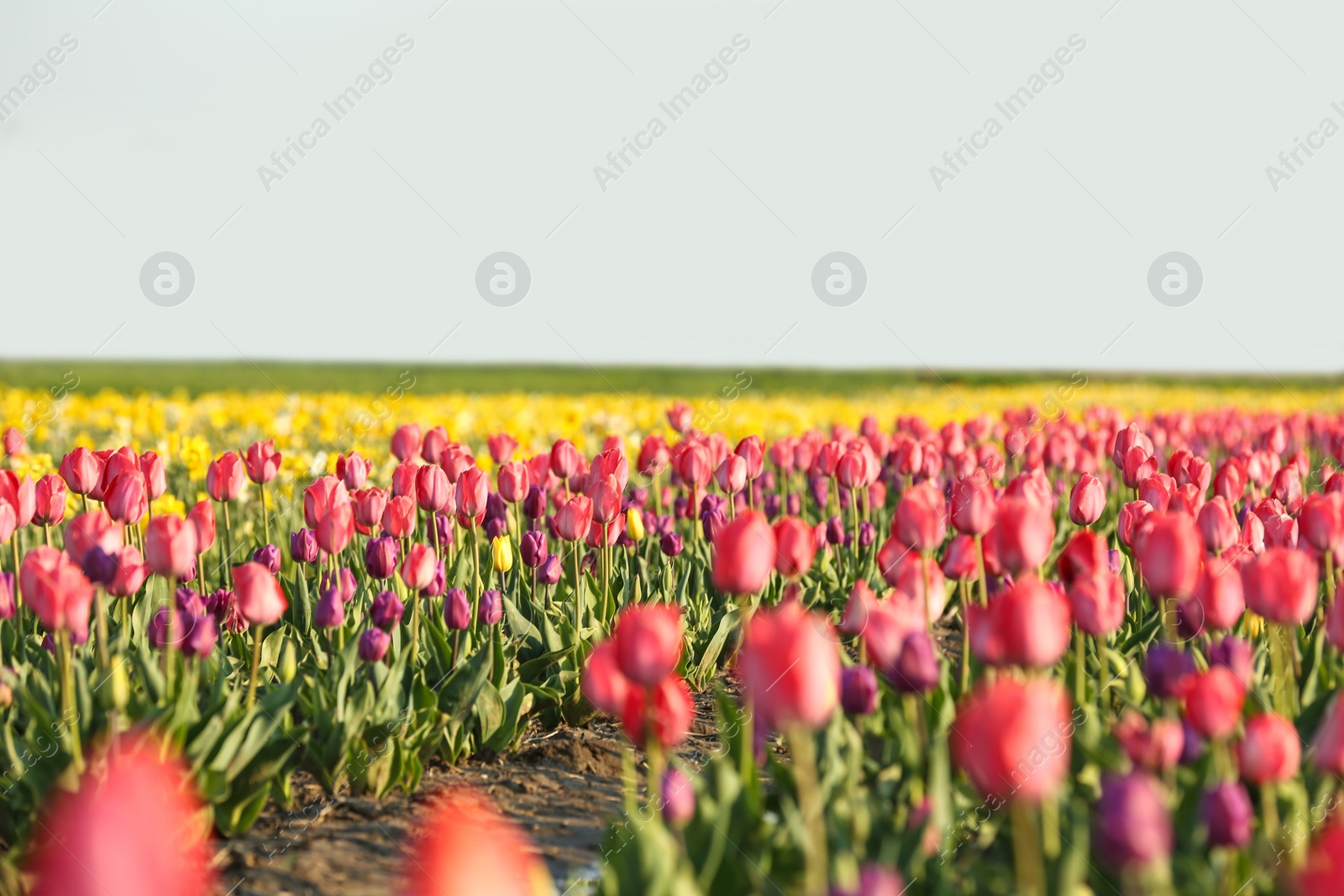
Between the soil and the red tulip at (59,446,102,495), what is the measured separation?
1.49 m

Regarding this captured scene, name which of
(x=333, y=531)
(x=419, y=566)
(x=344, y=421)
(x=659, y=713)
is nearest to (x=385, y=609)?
(x=419, y=566)

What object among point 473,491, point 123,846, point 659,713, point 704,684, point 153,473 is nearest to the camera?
point 123,846

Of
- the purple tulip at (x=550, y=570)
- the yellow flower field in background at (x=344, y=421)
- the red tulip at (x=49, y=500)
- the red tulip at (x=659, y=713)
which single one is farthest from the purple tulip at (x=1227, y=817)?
the yellow flower field in background at (x=344, y=421)

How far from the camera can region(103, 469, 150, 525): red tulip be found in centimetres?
359

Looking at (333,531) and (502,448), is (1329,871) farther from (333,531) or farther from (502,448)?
(502,448)

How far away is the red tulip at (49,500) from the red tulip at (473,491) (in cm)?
142

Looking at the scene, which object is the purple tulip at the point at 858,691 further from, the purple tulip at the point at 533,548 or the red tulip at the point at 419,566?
the purple tulip at the point at 533,548

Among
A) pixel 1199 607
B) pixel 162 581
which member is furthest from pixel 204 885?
pixel 1199 607

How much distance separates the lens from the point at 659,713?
198 cm

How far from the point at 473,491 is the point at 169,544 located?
146 cm

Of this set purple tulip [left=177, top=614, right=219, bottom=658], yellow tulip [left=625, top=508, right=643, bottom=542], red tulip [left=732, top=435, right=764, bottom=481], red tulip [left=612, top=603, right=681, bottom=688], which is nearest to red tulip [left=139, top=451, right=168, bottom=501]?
purple tulip [left=177, top=614, right=219, bottom=658]

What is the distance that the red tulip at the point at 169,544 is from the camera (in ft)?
9.26

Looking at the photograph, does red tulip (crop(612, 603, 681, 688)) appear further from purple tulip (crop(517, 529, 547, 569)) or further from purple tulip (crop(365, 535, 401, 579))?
purple tulip (crop(517, 529, 547, 569))

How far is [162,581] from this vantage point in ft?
14.1
